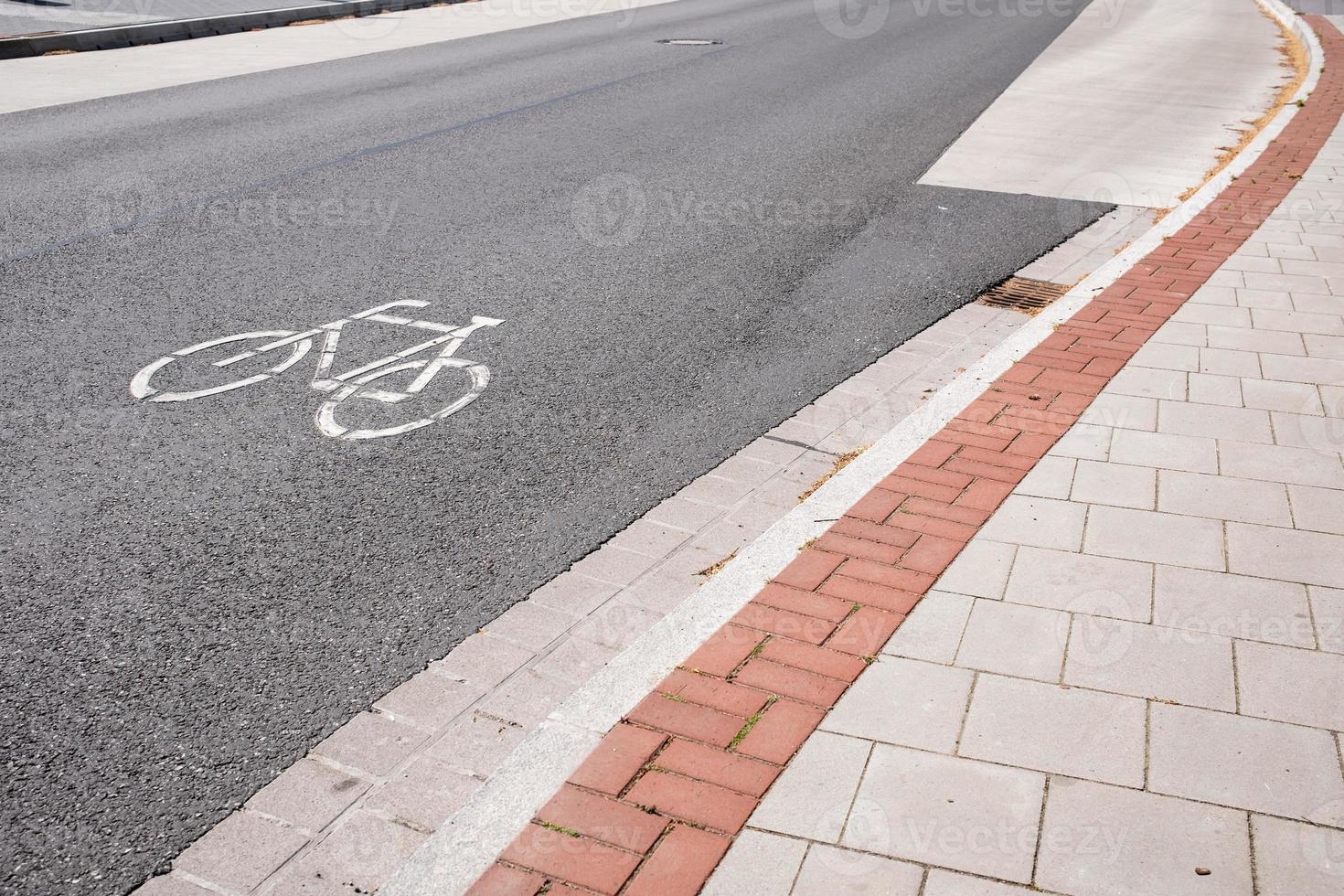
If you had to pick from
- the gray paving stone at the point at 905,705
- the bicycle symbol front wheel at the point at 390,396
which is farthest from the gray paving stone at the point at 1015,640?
the bicycle symbol front wheel at the point at 390,396

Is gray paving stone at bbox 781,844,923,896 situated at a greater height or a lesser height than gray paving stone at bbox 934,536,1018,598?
greater

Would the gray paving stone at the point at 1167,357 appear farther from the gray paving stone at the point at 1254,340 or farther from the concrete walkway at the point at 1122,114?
the concrete walkway at the point at 1122,114

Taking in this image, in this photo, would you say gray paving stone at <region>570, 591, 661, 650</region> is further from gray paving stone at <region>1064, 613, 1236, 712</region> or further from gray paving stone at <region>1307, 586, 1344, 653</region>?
gray paving stone at <region>1307, 586, 1344, 653</region>

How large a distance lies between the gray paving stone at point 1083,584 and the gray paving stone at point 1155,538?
100mm

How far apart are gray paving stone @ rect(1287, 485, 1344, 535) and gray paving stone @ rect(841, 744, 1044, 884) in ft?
7.03

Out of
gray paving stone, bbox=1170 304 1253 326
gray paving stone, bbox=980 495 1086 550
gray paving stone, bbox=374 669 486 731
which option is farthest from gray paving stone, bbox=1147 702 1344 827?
gray paving stone, bbox=1170 304 1253 326

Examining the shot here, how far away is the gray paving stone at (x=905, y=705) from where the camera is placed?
3457 millimetres

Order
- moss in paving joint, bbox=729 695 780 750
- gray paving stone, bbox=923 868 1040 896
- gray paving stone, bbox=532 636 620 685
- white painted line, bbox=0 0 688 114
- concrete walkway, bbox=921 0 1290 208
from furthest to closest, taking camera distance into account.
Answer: white painted line, bbox=0 0 688 114, concrete walkway, bbox=921 0 1290 208, gray paving stone, bbox=532 636 620 685, moss in paving joint, bbox=729 695 780 750, gray paving stone, bbox=923 868 1040 896

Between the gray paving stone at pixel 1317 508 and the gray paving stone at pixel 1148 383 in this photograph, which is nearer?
the gray paving stone at pixel 1317 508

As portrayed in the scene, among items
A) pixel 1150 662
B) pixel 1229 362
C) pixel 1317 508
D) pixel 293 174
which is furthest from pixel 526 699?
pixel 293 174

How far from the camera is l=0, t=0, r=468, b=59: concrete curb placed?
17531 mm

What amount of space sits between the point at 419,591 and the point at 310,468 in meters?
1.22

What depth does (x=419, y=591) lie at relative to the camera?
14.3 ft

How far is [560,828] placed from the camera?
3.14 metres
